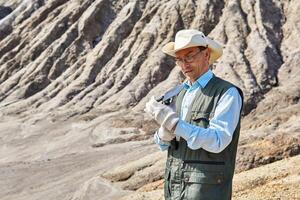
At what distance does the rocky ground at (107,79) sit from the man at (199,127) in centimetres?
1478

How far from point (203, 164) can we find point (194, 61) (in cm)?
68

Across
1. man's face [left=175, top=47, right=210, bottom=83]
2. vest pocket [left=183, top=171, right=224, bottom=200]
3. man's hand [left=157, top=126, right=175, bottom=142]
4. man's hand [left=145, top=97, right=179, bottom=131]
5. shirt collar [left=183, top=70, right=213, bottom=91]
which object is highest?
man's face [left=175, top=47, right=210, bottom=83]

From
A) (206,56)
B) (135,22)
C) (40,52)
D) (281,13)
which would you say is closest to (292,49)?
(281,13)

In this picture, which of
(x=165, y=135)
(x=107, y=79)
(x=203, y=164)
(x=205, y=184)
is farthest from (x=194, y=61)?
(x=107, y=79)

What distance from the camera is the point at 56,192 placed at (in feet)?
68.6

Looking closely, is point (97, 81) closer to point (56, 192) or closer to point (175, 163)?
point (56, 192)

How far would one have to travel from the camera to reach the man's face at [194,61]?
358cm

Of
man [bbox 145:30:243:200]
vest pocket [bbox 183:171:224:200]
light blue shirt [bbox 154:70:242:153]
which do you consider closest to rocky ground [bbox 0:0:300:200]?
man [bbox 145:30:243:200]

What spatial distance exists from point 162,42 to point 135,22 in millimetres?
3686

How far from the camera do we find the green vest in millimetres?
3375

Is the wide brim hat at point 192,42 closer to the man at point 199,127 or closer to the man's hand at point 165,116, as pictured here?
the man at point 199,127

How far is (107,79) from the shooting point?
38.9 meters

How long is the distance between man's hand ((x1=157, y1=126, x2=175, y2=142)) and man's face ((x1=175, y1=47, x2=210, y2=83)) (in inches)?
16.4

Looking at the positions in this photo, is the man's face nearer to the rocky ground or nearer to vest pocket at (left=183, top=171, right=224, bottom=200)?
vest pocket at (left=183, top=171, right=224, bottom=200)
